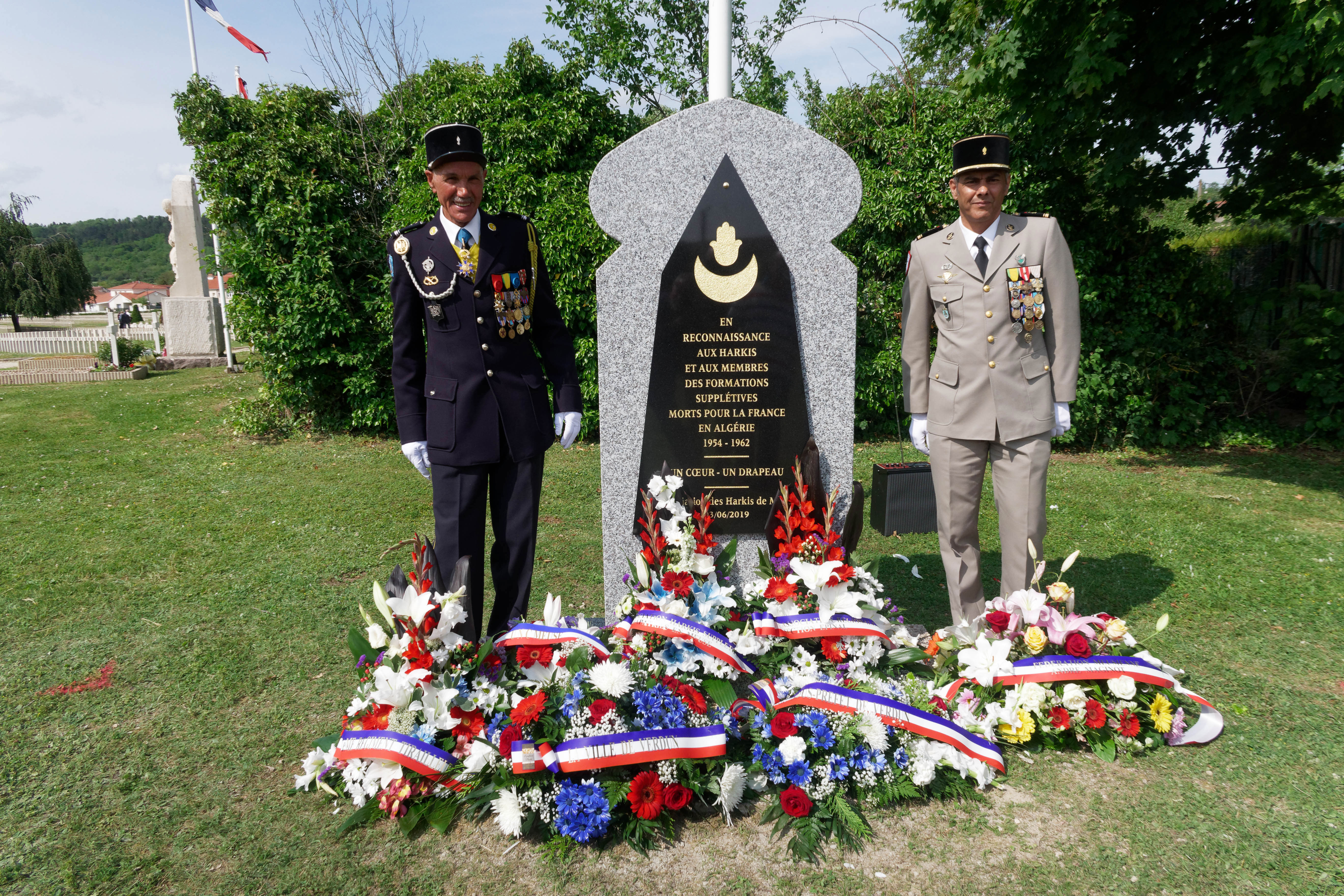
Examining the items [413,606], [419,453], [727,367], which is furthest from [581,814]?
[727,367]

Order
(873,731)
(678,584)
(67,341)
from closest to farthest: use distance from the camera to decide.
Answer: (873,731), (678,584), (67,341)

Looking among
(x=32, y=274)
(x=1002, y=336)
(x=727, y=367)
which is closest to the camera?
(x=1002, y=336)

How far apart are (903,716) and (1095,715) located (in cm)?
72

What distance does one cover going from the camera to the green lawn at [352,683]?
7.29ft

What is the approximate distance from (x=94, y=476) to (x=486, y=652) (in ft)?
21.2

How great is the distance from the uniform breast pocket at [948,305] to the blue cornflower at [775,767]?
1855 mm

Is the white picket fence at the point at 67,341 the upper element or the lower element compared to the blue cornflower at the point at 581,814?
upper

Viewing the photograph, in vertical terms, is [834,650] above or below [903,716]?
above

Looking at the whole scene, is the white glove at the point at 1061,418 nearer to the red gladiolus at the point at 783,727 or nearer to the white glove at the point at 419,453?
the red gladiolus at the point at 783,727

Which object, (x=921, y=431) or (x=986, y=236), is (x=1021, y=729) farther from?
(x=986, y=236)

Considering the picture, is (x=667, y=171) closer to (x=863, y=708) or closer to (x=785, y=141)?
(x=785, y=141)

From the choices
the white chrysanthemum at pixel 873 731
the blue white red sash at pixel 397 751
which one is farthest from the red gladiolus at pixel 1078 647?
the blue white red sash at pixel 397 751

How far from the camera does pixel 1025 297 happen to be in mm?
3102

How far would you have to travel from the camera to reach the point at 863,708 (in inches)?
102
